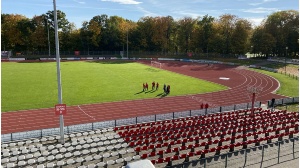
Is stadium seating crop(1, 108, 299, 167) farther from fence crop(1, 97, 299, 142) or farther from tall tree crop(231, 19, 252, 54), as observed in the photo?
tall tree crop(231, 19, 252, 54)

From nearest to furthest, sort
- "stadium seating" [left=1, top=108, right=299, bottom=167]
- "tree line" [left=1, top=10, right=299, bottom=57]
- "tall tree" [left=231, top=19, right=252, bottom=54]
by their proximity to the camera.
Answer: "stadium seating" [left=1, top=108, right=299, bottom=167], "tree line" [left=1, top=10, right=299, bottom=57], "tall tree" [left=231, top=19, right=252, bottom=54]

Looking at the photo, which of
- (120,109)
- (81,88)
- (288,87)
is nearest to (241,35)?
(288,87)

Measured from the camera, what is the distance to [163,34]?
10412cm

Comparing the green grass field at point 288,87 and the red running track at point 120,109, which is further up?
the green grass field at point 288,87

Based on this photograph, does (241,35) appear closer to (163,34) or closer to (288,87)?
(163,34)

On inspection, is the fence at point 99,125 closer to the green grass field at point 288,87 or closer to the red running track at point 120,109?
the red running track at point 120,109

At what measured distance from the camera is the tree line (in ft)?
276

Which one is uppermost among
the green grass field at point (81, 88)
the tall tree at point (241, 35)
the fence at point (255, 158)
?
the tall tree at point (241, 35)

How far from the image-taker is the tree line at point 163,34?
276ft

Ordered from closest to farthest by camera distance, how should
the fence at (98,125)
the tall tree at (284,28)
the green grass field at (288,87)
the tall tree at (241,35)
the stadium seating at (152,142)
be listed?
the stadium seating at (152,142) < the fence at (98,125) < the green grass field at (288,87) < the tall tree at (284,28) < the tall tree at (241,35)

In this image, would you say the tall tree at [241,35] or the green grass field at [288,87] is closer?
the green grass field at [288,87]

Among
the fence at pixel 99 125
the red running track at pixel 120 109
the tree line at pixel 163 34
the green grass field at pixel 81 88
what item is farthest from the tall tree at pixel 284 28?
the fence at pixel 99 125

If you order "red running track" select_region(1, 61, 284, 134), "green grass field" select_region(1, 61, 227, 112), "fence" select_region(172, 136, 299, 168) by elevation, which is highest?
"green grass field" select_region(1, 61, 227, 112)

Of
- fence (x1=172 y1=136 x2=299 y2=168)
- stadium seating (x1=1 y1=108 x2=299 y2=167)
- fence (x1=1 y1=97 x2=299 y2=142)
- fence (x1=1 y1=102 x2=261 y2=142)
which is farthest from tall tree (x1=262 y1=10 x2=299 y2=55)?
fence (x1=172 y1=136 x2=299 y2=168)
